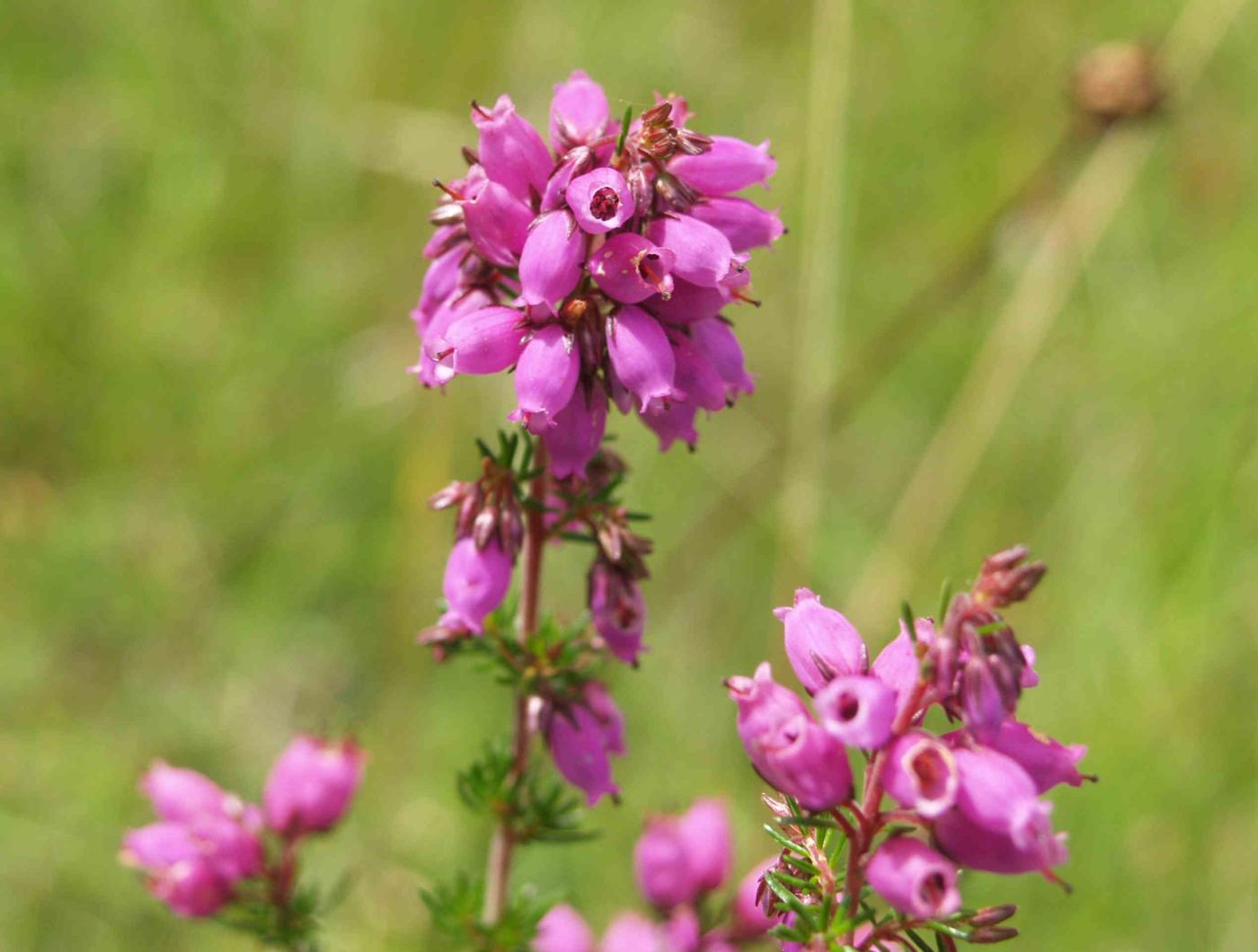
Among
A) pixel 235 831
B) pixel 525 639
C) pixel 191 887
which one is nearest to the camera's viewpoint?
pixel 525 639

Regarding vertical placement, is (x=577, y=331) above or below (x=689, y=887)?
above

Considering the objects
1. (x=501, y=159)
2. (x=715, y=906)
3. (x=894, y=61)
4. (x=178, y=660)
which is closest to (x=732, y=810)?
(x=715, y=906)

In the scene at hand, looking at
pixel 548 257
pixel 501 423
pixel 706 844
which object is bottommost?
pixel 706 844

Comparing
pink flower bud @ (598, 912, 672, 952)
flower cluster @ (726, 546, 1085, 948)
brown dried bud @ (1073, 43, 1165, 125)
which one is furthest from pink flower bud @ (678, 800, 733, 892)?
brown dried bud @ (1073, 43, 1165, 125)

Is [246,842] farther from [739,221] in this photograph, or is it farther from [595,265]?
[739,221]

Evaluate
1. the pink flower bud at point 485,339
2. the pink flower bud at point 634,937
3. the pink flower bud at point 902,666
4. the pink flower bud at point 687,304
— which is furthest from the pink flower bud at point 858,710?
the pink flower bud at point 634,937

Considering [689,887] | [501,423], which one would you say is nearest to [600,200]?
[689,887]

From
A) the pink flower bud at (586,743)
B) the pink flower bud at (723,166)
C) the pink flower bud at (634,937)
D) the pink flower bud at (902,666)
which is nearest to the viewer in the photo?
the pink flower bud at (902,666)

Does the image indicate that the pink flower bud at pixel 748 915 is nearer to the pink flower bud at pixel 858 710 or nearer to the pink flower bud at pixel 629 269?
the pink flower bud at pixel 858 710
